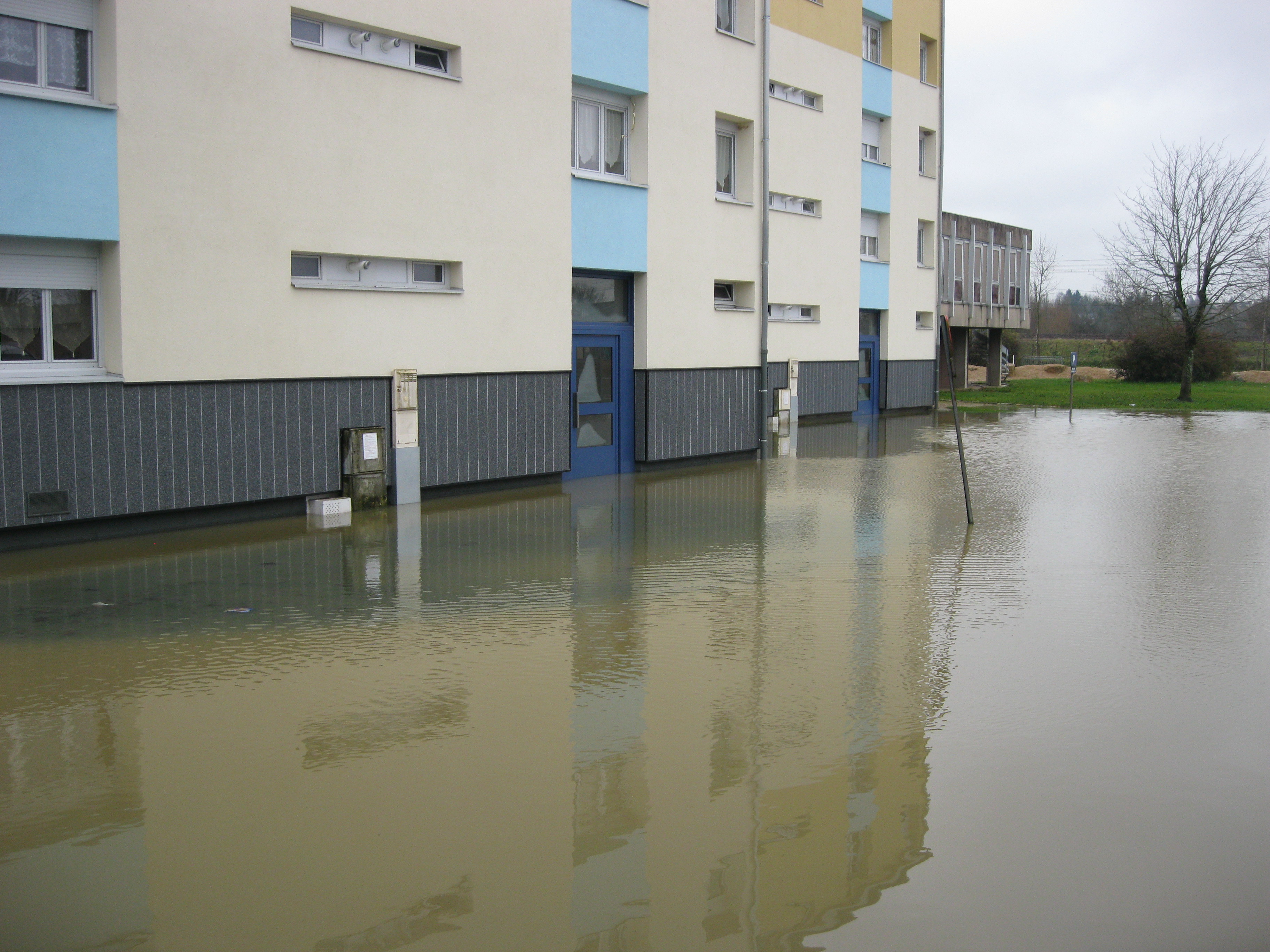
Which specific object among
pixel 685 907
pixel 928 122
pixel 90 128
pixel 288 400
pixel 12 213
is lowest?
pixel 685 907

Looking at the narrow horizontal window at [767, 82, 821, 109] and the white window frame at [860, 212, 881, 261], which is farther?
the white window frame at [860, 212, 881, 261]

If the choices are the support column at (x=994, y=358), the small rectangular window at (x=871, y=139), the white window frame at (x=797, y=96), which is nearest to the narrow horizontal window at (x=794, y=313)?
the white window frame at (x=797, y=96)

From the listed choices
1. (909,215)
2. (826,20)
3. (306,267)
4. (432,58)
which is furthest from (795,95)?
(306,267)

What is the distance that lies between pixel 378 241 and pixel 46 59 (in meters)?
3.86

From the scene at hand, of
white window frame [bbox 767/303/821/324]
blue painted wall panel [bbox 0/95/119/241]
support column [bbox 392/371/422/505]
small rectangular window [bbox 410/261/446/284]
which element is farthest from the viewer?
white window frame [bbox 767/303/821/324]

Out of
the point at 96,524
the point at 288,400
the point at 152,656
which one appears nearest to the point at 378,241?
the point at 288,400

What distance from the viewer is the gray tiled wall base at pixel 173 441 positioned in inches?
408

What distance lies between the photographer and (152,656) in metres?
7.02

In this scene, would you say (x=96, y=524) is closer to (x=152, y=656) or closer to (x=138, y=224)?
(x=138, y=224)

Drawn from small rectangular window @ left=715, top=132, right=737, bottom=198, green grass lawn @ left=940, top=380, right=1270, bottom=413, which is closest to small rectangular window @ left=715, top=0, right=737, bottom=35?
small rectangular window @ left=715, top=132, right=737, bottom=198

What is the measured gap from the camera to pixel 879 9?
87.5 feet

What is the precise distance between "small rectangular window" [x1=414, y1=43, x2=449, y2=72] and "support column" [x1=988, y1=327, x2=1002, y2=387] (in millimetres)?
38340

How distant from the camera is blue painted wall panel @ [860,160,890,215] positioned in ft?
86.9

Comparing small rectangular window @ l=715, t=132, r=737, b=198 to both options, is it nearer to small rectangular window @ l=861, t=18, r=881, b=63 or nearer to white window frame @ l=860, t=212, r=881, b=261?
white window frame @ l=860, t=212, r=881, b=261
